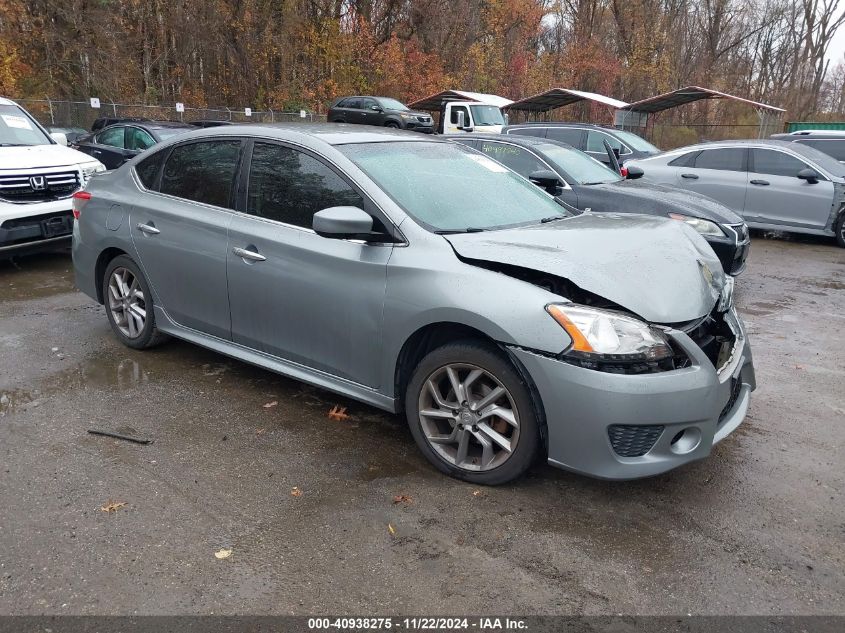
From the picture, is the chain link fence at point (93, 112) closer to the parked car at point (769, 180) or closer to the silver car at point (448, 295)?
the parked car at point (769, 180)

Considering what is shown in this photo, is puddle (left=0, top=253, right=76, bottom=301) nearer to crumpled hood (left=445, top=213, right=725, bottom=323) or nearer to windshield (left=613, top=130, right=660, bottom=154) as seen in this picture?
crumpled hood (left=445, top=213, right=725, bottom=323)

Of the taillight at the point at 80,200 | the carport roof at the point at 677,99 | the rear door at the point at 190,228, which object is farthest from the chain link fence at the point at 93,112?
the rear door at the point at 190,228

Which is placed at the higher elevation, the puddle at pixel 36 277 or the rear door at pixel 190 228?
the rear door at pixel 190 228

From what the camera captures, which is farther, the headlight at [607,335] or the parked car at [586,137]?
the parked car at [586,137]

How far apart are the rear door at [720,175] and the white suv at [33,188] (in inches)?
353

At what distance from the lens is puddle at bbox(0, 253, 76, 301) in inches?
280

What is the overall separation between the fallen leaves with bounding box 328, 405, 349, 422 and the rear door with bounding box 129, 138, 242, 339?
87cm

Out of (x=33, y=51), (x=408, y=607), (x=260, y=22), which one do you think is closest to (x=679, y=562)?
(x=408, y=607)

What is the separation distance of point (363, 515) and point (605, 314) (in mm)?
1423

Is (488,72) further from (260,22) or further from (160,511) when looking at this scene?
(160,511)

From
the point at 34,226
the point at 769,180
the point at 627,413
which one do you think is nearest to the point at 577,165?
the point at 769,180

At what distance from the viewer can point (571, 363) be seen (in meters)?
3.03

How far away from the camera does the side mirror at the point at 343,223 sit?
3496mm

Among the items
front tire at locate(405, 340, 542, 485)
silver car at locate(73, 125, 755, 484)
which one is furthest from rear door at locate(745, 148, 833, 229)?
front tire at locate(405, 340, 542, 485)
